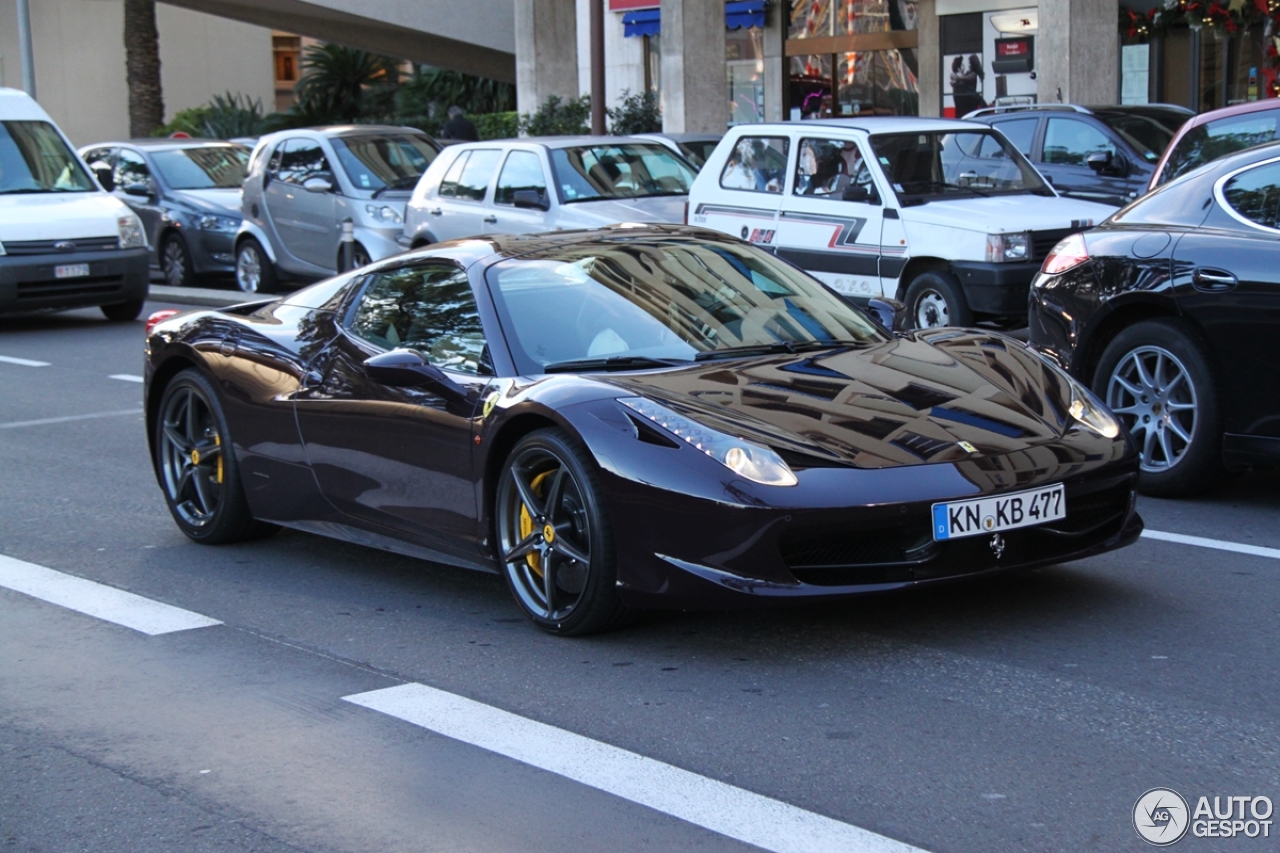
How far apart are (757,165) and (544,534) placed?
825cm

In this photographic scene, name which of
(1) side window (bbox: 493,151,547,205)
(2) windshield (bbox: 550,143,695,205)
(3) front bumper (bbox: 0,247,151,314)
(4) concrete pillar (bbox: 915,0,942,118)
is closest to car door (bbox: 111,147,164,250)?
(3) front bumper (bbox: 0,247,151,314)

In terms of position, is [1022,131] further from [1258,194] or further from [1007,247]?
[1258,194]

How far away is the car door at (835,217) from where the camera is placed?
12328 millimetres

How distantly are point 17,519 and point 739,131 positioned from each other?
7346 millimetres

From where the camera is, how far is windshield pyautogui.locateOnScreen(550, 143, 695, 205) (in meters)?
14.9

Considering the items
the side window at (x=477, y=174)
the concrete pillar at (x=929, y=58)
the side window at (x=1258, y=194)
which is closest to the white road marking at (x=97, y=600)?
the side window at (x=1258, y=194)

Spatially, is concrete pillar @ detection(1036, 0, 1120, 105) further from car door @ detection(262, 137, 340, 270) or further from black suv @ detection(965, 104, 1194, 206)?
car door @ detection(262, 137, 340, 270)

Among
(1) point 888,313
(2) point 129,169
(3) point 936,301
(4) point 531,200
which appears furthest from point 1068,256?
(2) point 129,169

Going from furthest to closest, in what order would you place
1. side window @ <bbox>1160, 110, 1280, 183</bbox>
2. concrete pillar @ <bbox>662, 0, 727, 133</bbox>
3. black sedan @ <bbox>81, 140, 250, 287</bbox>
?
concrete pillar @ <bbox>662, 0, 727, 133</bbox>, black sedan @ <bbox>81, 140, 250, 287</bbox>, side window @ <bbox>1160, 110, 1280, 183</bbox>

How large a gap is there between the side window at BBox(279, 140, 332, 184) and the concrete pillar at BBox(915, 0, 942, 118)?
12923 millimetres

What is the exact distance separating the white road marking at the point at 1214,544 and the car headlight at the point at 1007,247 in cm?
504

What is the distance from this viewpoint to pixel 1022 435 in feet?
17.5

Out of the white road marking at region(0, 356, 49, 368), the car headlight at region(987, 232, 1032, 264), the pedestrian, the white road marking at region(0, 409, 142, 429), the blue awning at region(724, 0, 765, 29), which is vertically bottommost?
the white road marking at region(0, 409, 142, 429)

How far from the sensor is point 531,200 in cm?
1460
